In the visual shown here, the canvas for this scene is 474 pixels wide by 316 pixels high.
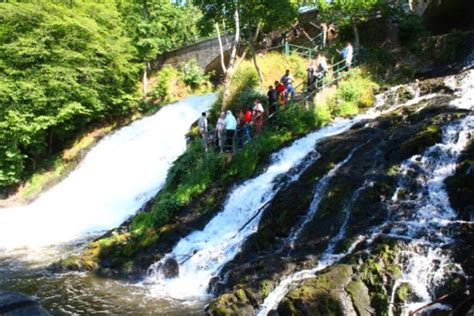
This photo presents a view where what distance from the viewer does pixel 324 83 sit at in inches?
740

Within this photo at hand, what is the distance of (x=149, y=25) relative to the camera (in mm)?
33844

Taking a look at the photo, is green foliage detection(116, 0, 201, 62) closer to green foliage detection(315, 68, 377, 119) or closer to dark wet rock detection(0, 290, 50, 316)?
green foliage detection(315, 68, 377, 119)

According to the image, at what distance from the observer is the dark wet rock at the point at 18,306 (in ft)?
24.3

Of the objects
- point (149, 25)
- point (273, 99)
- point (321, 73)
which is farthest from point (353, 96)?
point (149, 25)

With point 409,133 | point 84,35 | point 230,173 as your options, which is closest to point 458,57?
point 409,133

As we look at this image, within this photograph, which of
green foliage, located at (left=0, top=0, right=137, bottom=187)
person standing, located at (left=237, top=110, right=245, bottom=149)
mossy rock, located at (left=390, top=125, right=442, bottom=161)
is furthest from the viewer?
green foliage, located at (left=0, top=0, right=137, bottom=187)

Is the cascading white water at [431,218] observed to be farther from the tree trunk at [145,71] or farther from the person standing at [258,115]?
the tree trunk at [145,71]

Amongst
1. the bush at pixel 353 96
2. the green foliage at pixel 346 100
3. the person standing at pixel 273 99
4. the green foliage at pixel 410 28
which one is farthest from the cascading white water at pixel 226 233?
the green foliage at pixel 410 28

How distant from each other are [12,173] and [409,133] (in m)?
21.3

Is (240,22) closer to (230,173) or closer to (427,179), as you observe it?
(230,173)

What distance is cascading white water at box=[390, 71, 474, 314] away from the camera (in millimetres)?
8508

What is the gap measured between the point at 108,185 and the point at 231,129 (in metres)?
8.96

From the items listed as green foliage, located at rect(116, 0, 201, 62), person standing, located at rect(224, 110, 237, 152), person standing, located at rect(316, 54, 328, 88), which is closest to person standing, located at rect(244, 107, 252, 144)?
person standing, located at rect(224, 110, 237, 152)

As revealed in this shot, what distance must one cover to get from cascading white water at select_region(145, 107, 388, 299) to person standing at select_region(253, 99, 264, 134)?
1869 millimetres
